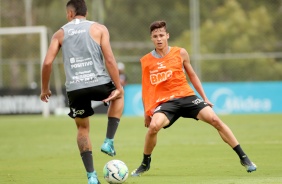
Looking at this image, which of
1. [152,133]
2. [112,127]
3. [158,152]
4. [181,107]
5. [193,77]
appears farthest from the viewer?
[158,152]

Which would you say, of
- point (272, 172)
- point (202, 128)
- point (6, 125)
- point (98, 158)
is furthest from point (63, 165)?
point (6, 125)

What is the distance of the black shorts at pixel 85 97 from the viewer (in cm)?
1016

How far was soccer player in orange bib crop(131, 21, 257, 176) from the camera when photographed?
11.6 m

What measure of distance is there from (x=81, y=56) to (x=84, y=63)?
0.32 ft

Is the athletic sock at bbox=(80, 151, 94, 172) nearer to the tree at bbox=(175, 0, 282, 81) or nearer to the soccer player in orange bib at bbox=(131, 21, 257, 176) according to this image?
the soccer player in orange bib at bbox=(131, 21, 257, 176)

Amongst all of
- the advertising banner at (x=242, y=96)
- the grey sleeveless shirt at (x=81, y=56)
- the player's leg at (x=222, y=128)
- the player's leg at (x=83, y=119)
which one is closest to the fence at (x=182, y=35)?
the advertising banner at (x=242, y=96)

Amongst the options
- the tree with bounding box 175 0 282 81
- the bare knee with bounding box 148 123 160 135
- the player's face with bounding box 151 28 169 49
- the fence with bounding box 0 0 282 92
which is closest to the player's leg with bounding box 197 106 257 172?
the bare knee with bounding box 148 123 160 135

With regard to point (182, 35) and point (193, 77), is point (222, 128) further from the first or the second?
point (182, 35)

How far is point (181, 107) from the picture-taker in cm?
1159

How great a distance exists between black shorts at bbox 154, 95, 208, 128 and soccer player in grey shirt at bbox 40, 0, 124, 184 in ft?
4.56

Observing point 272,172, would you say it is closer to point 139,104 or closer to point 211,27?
point 139,104

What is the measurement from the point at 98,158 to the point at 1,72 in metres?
19.0

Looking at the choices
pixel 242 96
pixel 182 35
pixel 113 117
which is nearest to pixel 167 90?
pixel 113 117

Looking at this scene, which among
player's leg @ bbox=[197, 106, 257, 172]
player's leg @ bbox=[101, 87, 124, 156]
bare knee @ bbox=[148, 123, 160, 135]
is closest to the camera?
player's leg @ bbox=[101, 87, 124, 156]
